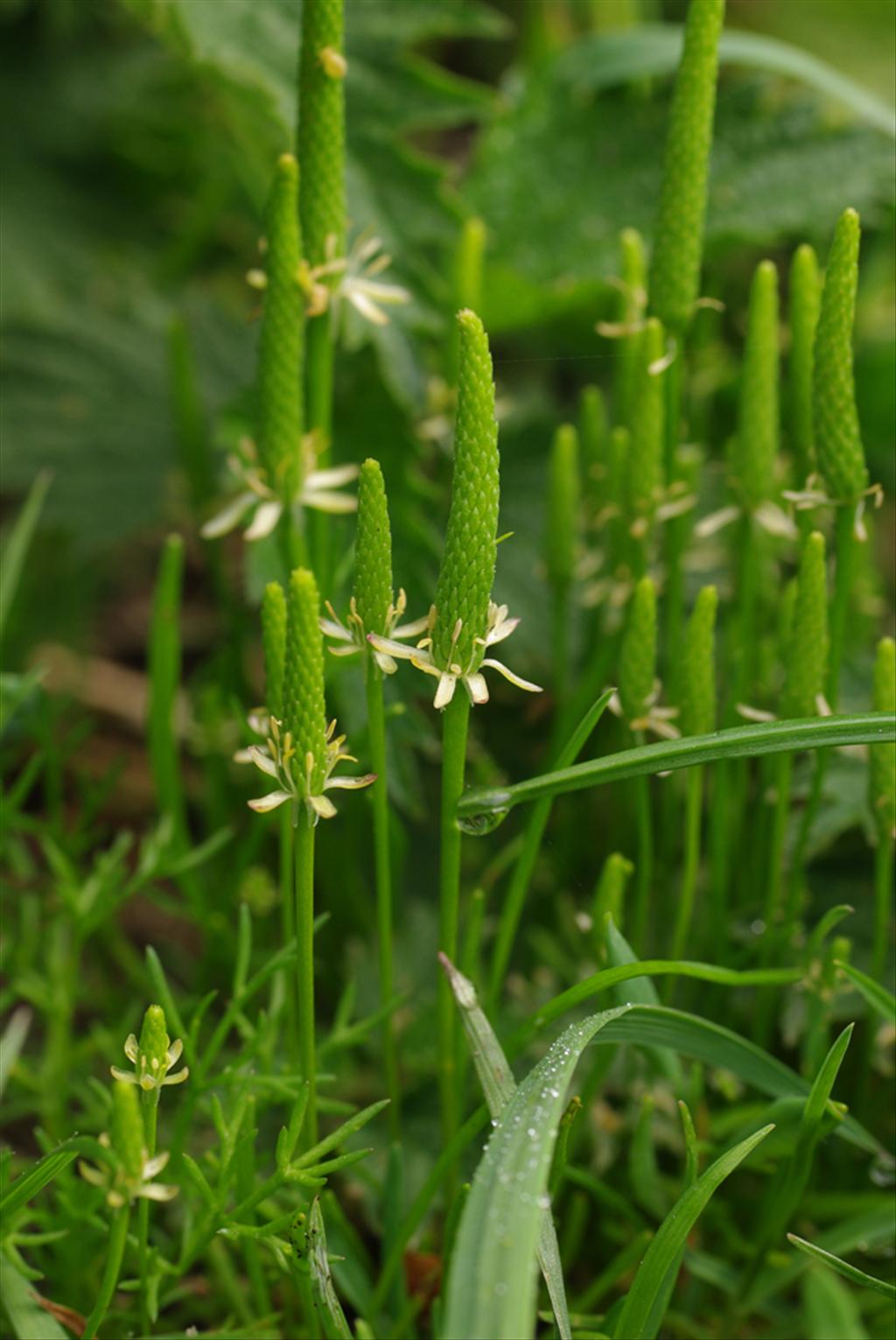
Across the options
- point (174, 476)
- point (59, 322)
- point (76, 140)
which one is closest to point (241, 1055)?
point (174, 476)

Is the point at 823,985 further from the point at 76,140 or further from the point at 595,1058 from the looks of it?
the point at 76,140

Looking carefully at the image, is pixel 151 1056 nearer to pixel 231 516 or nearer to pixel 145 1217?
pixel 145 1217

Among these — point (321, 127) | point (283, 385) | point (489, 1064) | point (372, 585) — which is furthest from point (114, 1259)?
point (321, 127)

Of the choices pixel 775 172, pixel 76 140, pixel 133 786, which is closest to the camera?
pixel 775 172

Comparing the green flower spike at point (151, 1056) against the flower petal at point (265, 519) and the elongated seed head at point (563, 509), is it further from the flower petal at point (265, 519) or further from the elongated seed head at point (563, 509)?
the elongated seed head at point (563, 509)

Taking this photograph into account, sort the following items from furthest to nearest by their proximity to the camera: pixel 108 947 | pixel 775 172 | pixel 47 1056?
pixel 775 172
pixel 108 947
pixel 47 1056

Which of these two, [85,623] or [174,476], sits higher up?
[174,476]

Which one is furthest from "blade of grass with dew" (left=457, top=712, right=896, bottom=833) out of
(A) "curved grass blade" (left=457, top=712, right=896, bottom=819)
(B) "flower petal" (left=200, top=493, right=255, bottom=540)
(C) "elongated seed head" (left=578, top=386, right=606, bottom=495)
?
(C) "elongated seed head" (left=578, top=386, right=606, bottom=495)
